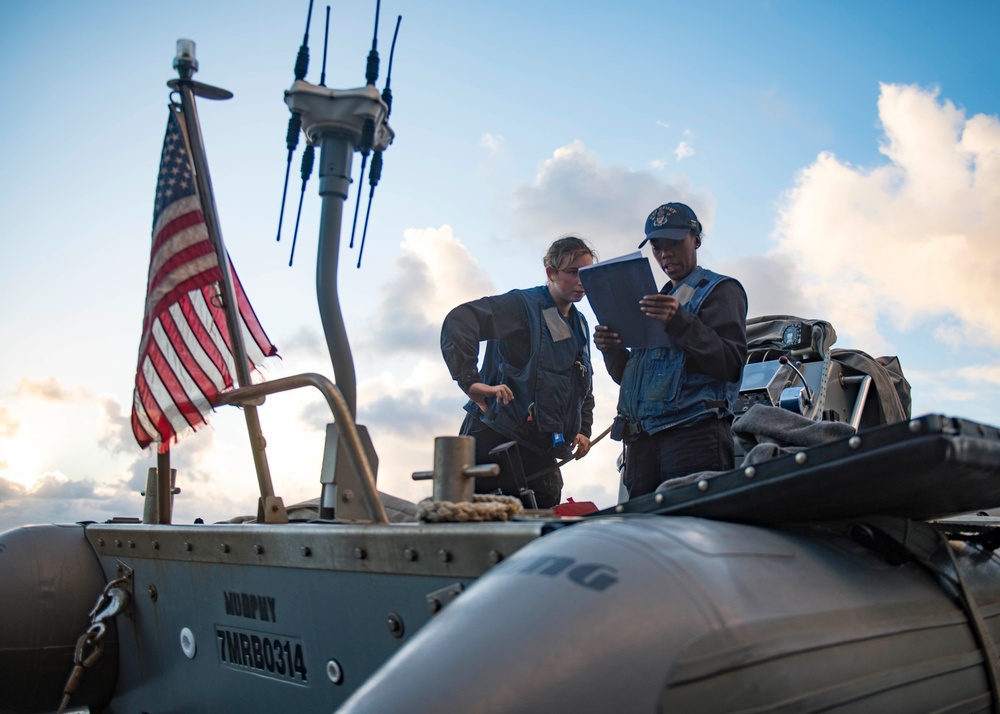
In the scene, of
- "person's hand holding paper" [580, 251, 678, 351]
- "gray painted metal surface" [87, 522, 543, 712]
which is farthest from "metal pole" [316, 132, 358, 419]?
"person's hand holding paper" [580, 251, 678, 351]

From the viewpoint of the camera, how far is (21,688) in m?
3.34

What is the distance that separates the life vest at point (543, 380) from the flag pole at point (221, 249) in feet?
3.36

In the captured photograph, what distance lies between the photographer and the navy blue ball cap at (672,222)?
10.8 feet

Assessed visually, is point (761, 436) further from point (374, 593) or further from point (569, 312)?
point (569, 312)

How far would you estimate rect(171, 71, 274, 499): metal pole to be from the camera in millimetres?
3048

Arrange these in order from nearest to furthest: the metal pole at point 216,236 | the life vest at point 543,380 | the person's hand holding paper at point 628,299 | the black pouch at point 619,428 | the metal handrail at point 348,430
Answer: the metal handrail at point 348,430
the person's hand holding paper at point 628,299
the metal pole at point 216,236
the black pouch at point 619,428
the life vest at point 543,380

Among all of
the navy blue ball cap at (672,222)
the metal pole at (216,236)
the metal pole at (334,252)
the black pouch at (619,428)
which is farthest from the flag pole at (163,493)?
the navy blue ball cap at (672,222)

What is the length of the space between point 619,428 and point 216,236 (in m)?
1.61

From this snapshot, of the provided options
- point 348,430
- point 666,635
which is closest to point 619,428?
point 348,430

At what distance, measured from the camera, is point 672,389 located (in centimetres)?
303

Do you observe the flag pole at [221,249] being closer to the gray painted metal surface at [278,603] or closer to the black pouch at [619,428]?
the gray painted metal surface at [278,603]

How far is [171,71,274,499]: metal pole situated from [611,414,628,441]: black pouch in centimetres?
121

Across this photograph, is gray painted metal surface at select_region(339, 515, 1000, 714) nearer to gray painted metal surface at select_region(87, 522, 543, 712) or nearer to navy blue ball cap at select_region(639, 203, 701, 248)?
gray painted metal surface at select_region(87, 522, 543, 712)

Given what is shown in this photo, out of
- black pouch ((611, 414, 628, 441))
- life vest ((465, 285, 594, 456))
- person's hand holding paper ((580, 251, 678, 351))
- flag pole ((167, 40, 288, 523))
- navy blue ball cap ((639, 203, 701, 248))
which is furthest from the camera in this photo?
life vest ((465, 285, 594, 456))
